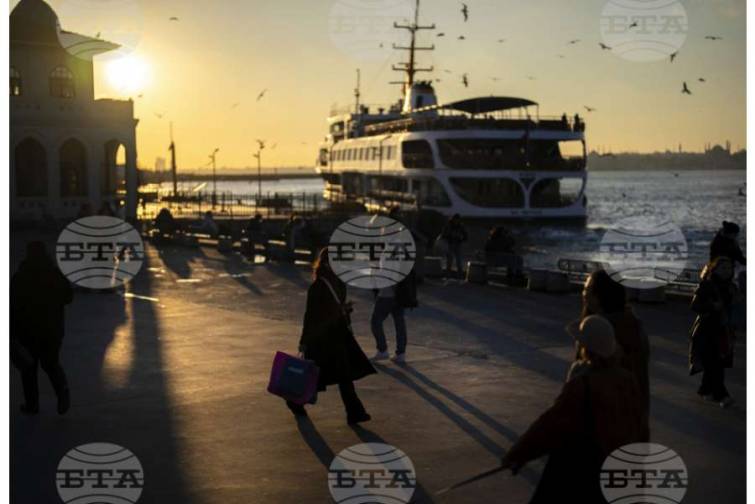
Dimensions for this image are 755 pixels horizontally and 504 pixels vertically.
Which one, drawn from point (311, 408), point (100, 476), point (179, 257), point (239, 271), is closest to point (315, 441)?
point (311, 408)

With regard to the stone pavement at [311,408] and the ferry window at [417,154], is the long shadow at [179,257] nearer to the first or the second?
the stone pavement at [311,408]

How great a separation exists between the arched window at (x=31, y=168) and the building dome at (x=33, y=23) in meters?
3.60

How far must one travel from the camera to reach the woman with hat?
4.40m

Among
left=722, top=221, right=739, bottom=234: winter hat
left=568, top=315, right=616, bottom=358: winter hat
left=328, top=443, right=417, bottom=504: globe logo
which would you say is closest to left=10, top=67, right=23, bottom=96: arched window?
Result: left=722, top=221, right=739, bottom=234: winter hat

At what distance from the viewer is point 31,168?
3762 cm

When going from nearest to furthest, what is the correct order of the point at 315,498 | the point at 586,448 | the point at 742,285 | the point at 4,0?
the point at 586,448 < the point at 315,498 < the point at 4,0 < the point at 742,285

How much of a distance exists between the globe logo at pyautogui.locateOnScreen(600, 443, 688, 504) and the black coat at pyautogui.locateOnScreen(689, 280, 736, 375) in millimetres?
1794

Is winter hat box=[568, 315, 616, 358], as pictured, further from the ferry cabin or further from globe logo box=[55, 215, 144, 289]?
the ferry cabin

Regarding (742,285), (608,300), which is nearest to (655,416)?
(608,300)

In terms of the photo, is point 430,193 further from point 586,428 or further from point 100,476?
point 586,428

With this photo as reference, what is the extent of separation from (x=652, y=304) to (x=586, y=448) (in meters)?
10.8

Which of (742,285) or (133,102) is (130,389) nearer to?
(742,285)

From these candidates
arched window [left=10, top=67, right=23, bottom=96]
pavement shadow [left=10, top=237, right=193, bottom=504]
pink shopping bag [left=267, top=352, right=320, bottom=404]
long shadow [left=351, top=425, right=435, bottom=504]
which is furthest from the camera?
arched window [left=10, top=67, right=23, bottom=96]

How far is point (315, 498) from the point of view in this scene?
602cm
